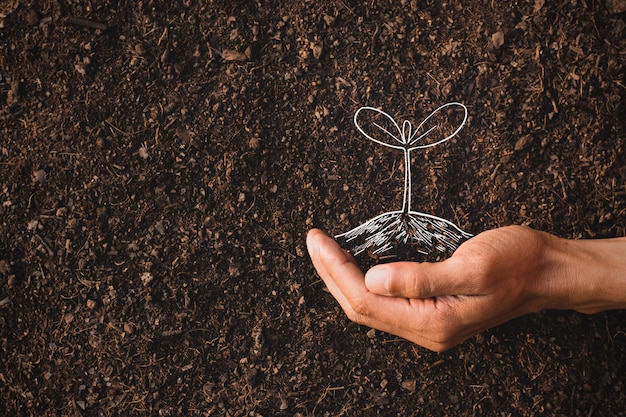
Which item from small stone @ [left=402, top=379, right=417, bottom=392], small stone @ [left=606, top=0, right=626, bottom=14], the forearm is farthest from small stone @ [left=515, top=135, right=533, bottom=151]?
small stone @ [left=402, top=379, right=417, bottom=392]

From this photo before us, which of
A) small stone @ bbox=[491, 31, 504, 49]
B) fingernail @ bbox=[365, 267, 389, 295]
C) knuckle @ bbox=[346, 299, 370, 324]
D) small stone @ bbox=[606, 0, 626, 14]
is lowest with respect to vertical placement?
knuckle @ bbox=[346, 299, 370, 324]

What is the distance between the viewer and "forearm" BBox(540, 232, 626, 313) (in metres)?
1.00

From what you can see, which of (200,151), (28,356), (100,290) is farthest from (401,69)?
(28,356)

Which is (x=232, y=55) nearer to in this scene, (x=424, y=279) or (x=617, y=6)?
(x=424, y=279)

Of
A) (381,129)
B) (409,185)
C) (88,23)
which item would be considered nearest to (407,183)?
(409,185)

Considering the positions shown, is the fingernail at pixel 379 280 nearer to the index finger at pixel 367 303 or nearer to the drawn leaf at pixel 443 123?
the index finger at pixel 367 303

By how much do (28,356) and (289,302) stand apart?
2.22ft

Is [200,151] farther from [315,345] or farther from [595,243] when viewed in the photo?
[595,243]

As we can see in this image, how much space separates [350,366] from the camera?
1189 millimetres

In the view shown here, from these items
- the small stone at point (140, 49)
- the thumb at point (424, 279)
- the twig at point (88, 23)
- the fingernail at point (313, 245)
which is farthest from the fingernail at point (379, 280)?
the twig at point (88, 23)

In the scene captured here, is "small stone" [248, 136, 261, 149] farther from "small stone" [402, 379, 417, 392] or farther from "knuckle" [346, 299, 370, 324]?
"small stone" [402, 379, 417, 392]

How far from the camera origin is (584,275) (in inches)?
39.2

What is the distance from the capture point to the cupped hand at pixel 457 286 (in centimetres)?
92

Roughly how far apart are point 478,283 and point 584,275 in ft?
0.87
